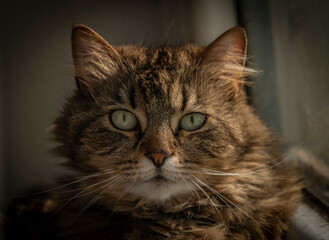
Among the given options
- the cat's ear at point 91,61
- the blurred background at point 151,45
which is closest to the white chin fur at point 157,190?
the cat's ear at point 91,61

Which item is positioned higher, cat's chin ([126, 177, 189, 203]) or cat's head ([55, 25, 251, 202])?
cat's head ([55, 25, 251, 202])

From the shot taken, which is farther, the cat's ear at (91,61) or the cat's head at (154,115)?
the cat's ear at (91,61)

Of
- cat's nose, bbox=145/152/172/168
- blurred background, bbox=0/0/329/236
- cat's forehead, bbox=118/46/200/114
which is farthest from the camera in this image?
blurred background, bbox=0/0/329/236

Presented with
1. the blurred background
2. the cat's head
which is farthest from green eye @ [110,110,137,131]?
the blurred background

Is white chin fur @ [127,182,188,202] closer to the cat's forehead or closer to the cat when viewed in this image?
the cat

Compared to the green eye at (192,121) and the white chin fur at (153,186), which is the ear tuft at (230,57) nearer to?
the green eye at (192,121)

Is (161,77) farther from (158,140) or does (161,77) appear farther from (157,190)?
(157,190)
